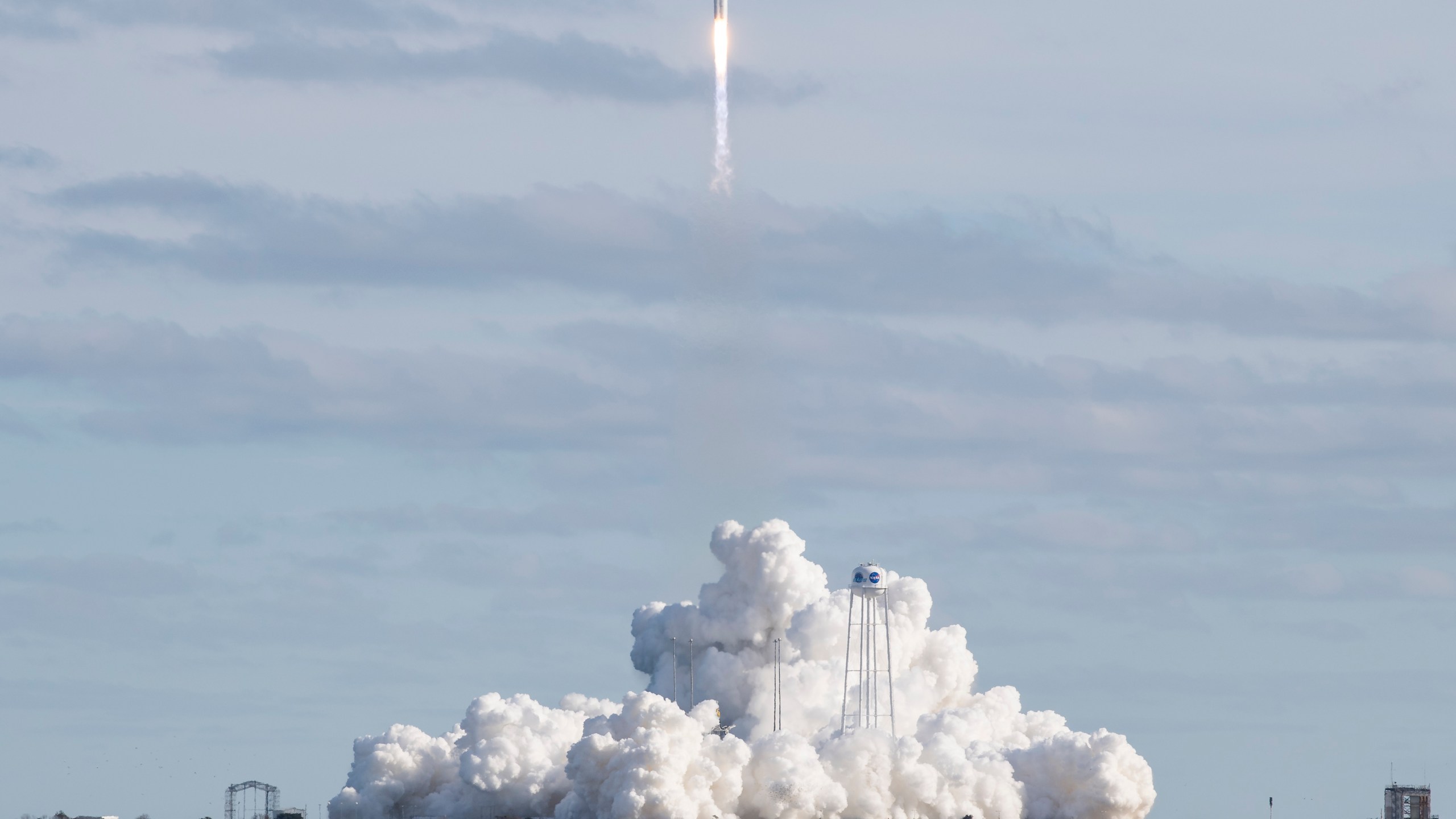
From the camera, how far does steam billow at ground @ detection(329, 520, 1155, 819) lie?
164 meters

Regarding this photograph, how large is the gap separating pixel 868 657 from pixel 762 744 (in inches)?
611

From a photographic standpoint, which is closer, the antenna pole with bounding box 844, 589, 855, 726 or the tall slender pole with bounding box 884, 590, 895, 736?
the antenna pole with bounding box 844, 589, 855, 726

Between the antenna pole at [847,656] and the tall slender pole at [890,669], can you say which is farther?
the tall slender pole at [890,669]

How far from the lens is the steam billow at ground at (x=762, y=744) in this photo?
164125 mm

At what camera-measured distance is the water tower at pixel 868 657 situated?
17525 centimetres

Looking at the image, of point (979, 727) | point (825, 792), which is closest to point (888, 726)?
point (979, 727)

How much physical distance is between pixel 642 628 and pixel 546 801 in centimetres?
2549

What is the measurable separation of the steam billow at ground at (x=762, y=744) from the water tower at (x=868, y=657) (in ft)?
3.74

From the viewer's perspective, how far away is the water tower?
17525 centimetres

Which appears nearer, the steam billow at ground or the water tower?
the steam billow at ground

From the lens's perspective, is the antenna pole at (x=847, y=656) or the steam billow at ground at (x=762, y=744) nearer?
the steam billow at ground at (x=762, y=744)

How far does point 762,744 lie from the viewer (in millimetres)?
167375

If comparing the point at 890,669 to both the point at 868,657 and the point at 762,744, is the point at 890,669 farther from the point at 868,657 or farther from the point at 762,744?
the point at 762,744

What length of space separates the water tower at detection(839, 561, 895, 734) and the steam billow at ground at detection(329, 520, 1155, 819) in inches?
44.9
